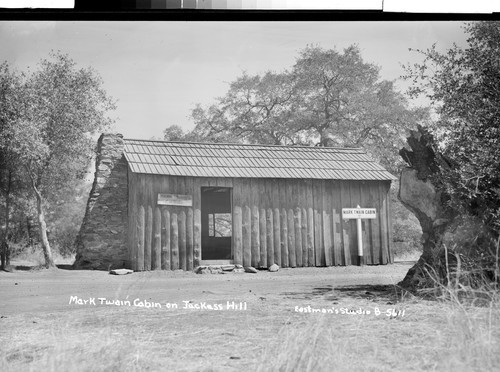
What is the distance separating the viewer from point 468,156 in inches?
129

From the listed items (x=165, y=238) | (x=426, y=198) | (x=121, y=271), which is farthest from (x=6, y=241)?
(x=426, y=198)

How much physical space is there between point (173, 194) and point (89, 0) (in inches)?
54.0

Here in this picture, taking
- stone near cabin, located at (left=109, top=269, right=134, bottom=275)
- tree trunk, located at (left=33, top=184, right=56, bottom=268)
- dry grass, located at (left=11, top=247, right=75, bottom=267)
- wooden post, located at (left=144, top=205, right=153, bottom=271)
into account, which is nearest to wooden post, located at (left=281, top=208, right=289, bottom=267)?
wooden post, located at (left=144, top=205, right=153, bottom=271)

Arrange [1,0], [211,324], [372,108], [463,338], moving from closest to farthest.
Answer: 1. [463,338]
2. [211,324]
3. [1,0]
4. [372,108]

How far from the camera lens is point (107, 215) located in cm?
353

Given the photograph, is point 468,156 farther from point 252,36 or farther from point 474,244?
point 252,36

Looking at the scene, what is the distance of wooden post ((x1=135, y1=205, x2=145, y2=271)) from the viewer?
3395 millimetres

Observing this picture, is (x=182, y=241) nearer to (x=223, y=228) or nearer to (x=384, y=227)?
(x=223, y=228)

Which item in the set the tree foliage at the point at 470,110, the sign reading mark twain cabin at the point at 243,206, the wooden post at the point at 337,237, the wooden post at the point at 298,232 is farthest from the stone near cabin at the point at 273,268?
the tree foliage at the point at 470,110

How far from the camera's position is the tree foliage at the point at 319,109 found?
340 cm

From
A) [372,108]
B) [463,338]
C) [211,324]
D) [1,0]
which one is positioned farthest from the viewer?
[372,108]

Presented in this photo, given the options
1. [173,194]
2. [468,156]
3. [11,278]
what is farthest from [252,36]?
[11,278]

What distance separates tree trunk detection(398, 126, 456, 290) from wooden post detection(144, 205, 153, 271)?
167 cm

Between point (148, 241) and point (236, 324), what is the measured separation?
0.93m
